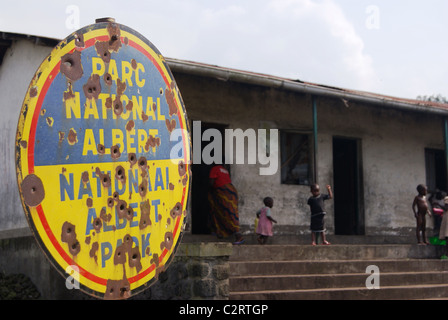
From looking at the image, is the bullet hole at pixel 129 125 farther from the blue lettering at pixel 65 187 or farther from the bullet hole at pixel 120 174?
the blue lettering at pixel 65 187

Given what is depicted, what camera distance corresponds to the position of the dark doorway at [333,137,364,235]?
41.0 ft

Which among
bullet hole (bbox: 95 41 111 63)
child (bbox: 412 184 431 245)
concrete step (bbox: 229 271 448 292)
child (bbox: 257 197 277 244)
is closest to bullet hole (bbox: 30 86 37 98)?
bullet hole (bbox: 95 41 111 63)

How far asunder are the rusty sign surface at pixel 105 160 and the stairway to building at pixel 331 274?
3003 millimetres

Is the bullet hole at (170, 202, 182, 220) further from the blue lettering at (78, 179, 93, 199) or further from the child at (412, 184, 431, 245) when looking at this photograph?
the child at (412, 184, 431, 245)

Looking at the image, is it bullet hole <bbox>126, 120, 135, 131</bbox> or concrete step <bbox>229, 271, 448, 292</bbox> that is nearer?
bullet hole <bbox>126, 120, 135, 131</bbox>

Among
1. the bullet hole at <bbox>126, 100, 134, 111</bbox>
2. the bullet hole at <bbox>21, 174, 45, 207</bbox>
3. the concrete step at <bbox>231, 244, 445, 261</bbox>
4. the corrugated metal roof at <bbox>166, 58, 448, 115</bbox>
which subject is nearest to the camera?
the bullet hole at <bbox>21, 174, 45, 207</bbox>

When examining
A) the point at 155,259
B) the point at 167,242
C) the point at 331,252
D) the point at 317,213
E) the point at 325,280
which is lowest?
the point at 325,280

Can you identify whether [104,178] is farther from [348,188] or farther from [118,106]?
[348,188]

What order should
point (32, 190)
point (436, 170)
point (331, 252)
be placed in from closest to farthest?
point (32, 190) < point (331, 252) < point (436, 170)

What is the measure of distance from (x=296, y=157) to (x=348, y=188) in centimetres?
157

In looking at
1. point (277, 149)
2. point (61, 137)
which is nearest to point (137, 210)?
point (61, 137)

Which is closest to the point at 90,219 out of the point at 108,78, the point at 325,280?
the point at 108,78

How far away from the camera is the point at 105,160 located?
4.13m

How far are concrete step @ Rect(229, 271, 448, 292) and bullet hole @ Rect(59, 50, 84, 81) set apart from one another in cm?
391
